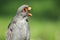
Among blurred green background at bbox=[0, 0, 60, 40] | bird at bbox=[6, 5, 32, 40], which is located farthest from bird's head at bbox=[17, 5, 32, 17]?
blurred green background at bbox=[0, 0, 60, 40]

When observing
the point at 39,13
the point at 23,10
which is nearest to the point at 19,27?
the point at 23,10

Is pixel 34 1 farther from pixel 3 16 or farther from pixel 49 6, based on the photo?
pixel 3 16

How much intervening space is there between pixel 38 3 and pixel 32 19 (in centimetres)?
69

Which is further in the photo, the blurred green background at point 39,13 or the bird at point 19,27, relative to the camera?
the blurred green background at point 39,13

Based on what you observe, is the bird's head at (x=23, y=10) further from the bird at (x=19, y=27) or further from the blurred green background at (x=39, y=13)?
the blurred green background at (x=39, y=13)

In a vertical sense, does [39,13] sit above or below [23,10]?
above

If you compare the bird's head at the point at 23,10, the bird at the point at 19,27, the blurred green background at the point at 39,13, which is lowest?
the bird at the point at 19,27

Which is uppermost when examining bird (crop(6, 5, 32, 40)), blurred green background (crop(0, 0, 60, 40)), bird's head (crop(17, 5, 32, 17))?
blurred green background (crop(0, 0, 60, 40))

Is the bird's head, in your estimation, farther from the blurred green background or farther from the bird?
the blurred green background

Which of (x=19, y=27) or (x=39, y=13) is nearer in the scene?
(x=19, y=27)

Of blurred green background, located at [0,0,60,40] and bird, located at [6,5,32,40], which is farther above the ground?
blurred green background, located at [0,0,60,40]

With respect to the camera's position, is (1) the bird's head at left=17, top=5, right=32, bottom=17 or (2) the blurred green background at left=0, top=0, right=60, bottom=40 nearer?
(1) the bird's head at left=17, top=5, right=32, bottom=17

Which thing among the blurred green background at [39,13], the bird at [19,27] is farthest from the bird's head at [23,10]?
the blurred green background at [39,13]

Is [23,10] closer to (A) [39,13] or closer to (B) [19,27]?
(B) [19,27]
